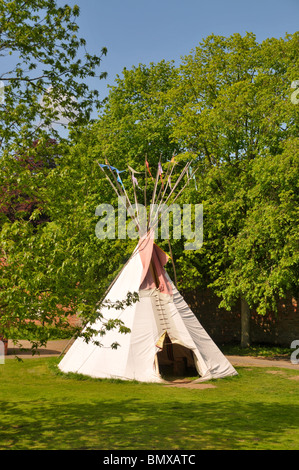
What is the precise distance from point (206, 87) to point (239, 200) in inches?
230

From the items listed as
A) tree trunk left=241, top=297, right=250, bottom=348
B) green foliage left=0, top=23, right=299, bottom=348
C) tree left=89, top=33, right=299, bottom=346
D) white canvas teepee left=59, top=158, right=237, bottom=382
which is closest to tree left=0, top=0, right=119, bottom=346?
green foliage left=0, top=23, right=299, bottom=348

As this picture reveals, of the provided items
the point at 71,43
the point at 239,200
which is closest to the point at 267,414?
the point at 71,43

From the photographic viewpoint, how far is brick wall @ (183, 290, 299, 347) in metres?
23.3

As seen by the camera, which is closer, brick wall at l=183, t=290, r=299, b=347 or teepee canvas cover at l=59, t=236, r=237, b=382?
teepee canvas cover at l=59, t=236, r=237, b=382

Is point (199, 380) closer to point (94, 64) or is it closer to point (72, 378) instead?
point (72, 378)

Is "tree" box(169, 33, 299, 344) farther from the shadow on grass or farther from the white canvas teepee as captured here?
the shadow on grass

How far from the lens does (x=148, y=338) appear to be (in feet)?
46.0

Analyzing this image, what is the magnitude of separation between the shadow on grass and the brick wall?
1255cm

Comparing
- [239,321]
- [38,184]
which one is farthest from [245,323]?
[38,184]

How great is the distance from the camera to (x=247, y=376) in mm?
14938

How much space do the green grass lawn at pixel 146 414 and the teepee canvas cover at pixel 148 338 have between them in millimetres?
443

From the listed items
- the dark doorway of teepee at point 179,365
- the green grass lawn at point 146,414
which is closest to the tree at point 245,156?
the dark doorway of teepee at point 179,365

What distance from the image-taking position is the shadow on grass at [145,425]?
8.09m

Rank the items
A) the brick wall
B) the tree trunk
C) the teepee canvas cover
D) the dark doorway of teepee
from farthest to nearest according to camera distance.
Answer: the brick wall
the tree trunk
the dark doorway of teepee
the teepee canvas cover
